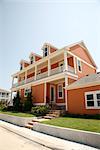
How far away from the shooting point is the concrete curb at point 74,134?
20.1 ft

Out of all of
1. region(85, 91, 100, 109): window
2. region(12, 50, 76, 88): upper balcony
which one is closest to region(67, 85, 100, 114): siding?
region(85, 91, 100, 109): window

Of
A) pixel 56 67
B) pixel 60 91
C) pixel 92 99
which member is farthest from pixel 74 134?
pixel 56 67

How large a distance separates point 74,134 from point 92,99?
18.8 ft

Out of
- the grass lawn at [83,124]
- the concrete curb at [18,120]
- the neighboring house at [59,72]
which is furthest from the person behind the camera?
the neighboring house at [59,72]

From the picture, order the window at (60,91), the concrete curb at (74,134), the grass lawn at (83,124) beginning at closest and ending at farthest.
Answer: the concrete curb at (74,134)
the grass lawn at (83,124)
the window at (60,91)

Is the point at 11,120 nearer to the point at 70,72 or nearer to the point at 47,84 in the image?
the point at 47,84

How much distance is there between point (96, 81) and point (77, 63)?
6.95 m

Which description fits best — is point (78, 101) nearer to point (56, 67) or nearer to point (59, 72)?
point (59, 72)

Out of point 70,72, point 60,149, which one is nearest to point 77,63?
point 70,72

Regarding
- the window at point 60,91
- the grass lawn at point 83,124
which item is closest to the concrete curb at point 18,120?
the grass lawn at point 83,124

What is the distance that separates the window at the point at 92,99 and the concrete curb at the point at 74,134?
Result: 5063 mm

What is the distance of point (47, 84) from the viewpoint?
19.7m

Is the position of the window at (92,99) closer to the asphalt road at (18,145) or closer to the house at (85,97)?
the house at (85,97)

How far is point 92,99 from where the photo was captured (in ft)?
39.9
